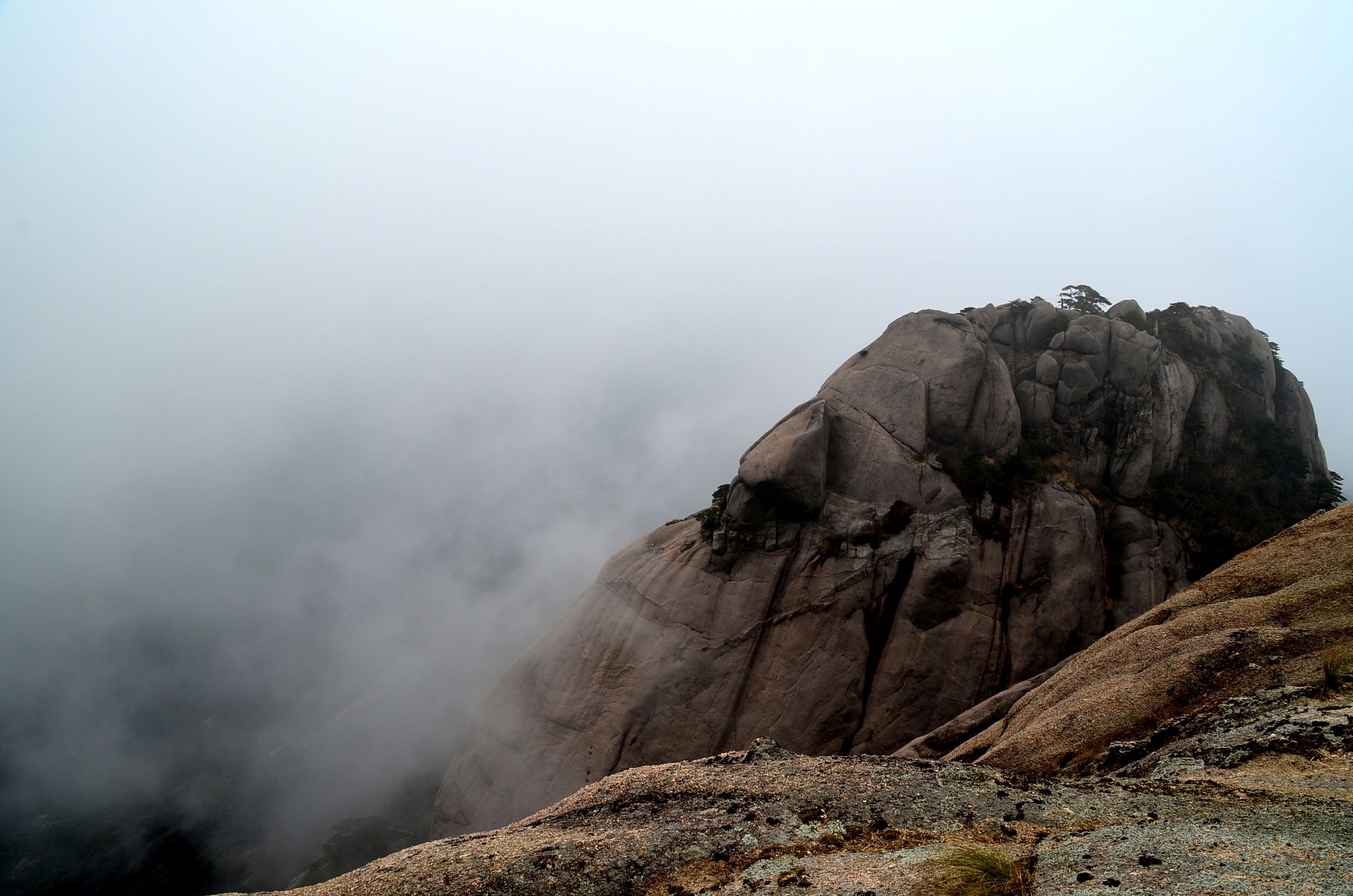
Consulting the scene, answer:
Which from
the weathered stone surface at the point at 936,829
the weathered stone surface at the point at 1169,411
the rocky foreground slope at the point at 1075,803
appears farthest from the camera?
the weathered stone surface at the point at 1169,411

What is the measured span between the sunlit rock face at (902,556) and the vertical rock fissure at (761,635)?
8 centimetres

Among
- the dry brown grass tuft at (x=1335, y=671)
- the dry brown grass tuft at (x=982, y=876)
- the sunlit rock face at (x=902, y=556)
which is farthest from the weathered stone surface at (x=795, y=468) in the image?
the dry brown grass tuft at (x=982, y=876)

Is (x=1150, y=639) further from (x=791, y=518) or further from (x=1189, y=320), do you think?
(x=1189, y=320)

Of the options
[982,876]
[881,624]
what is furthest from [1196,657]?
[881,624]

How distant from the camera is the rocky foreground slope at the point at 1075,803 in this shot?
9.22 meters

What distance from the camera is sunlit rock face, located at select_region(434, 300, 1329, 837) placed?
103ft

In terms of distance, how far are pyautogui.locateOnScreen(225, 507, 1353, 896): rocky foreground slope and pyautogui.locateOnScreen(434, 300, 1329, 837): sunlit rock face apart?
13.1m

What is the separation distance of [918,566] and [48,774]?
75351 mm

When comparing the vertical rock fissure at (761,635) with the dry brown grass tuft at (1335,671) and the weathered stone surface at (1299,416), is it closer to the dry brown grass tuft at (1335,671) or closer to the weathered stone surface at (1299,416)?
the dry brown grass tuft at (1335,671)

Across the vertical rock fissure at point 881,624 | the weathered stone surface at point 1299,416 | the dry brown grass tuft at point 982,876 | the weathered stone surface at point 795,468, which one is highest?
the weathered stone surface at point 795,468

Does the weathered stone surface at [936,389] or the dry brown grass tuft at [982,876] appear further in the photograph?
the weathered stone surface at [936,389]

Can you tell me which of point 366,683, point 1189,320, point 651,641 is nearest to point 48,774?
point 366,683

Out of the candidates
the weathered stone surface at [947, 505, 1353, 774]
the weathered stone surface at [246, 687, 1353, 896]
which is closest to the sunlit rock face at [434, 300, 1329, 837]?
the weathered stone surface at [947, 505, 1353, 774]

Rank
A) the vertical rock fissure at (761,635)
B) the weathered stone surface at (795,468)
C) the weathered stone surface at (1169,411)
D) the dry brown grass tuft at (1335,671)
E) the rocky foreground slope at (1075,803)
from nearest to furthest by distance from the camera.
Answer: the rocky foreground slope at (1075,803)
the dry brown grass tuft at (1335,671)
the vertical rock fissure at (761,635)
the weathered stone surface at (795,468)
the weathered stone surface at (1169,411)
